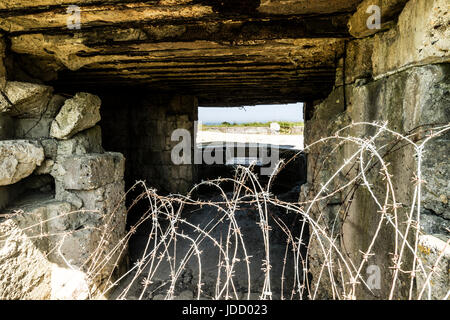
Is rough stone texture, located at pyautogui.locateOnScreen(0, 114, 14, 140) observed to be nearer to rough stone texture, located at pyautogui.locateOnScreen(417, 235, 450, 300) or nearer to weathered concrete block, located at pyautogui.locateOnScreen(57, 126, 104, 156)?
weathered concrete block, located at pyautogui.locateOnScreen(57, 126, 104, 156)

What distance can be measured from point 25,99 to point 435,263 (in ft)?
9.99

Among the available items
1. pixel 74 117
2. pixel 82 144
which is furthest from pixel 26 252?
pixel 74 117

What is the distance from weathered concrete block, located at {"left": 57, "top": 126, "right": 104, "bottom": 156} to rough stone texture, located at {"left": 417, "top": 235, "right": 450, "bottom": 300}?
281 cm

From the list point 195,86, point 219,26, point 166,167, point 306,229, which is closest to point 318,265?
point 306,229

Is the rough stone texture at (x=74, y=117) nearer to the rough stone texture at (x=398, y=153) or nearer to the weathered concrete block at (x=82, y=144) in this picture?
the weathered concrete block at (x=82, y=144)

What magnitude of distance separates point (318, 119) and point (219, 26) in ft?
4.68

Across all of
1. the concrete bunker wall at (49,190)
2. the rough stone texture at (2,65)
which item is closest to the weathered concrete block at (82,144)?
the concrete bunker wall at (49,190)

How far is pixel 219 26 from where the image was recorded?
6.55 ft

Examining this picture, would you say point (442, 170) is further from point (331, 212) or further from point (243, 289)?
point (243, 289)

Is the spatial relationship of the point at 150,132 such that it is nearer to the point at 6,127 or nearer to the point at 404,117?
the point at 6,127

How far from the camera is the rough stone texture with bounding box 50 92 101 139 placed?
8.11 feet

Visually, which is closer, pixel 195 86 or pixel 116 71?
pixel 116 71

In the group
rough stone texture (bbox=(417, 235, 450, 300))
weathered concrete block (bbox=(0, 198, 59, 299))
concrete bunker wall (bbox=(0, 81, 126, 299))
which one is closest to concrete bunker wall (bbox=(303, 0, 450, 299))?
rough stone texture (bbox=(417, 235, 450, 300))

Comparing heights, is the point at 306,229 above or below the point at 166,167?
below
